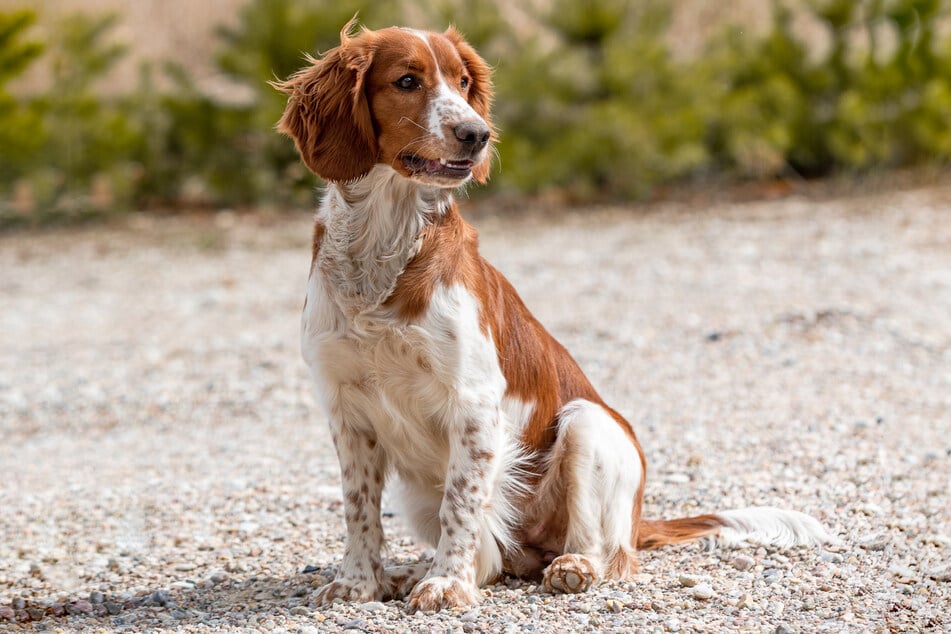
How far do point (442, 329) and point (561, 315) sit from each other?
498 cm

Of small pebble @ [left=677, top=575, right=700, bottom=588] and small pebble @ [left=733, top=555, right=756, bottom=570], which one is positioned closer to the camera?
small pebble @ [left=677, top=575, right=700, bottom=588]

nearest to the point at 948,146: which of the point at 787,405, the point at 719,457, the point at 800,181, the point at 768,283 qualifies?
the point at 800,181

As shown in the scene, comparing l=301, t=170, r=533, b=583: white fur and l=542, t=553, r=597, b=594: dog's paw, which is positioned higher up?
l=301, t=170, r=533, b=583: white fur

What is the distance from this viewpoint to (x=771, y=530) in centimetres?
397

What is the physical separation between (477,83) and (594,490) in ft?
4.22

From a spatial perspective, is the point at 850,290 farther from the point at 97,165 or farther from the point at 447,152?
the point at 97,165

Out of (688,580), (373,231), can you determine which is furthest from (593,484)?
(373,231)

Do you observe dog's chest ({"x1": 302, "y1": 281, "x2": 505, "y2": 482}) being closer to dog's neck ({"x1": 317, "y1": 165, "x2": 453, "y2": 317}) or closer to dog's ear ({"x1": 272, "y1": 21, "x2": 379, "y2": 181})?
dog's neck ({"x1": 317, "y1": 165, "x2": 453, "y2": 317})

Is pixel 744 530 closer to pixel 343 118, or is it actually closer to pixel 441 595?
pixel 441 595

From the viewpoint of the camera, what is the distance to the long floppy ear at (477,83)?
145 inches

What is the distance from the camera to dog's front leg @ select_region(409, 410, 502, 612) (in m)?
3.50

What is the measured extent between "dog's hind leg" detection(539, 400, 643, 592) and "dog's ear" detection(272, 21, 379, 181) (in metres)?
1.01

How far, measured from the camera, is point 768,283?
354 inches

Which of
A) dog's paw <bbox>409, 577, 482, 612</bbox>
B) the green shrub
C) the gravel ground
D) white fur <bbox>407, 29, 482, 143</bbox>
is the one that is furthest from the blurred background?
dog's paw <bbox>409, 577, 482, 612</bbox>
